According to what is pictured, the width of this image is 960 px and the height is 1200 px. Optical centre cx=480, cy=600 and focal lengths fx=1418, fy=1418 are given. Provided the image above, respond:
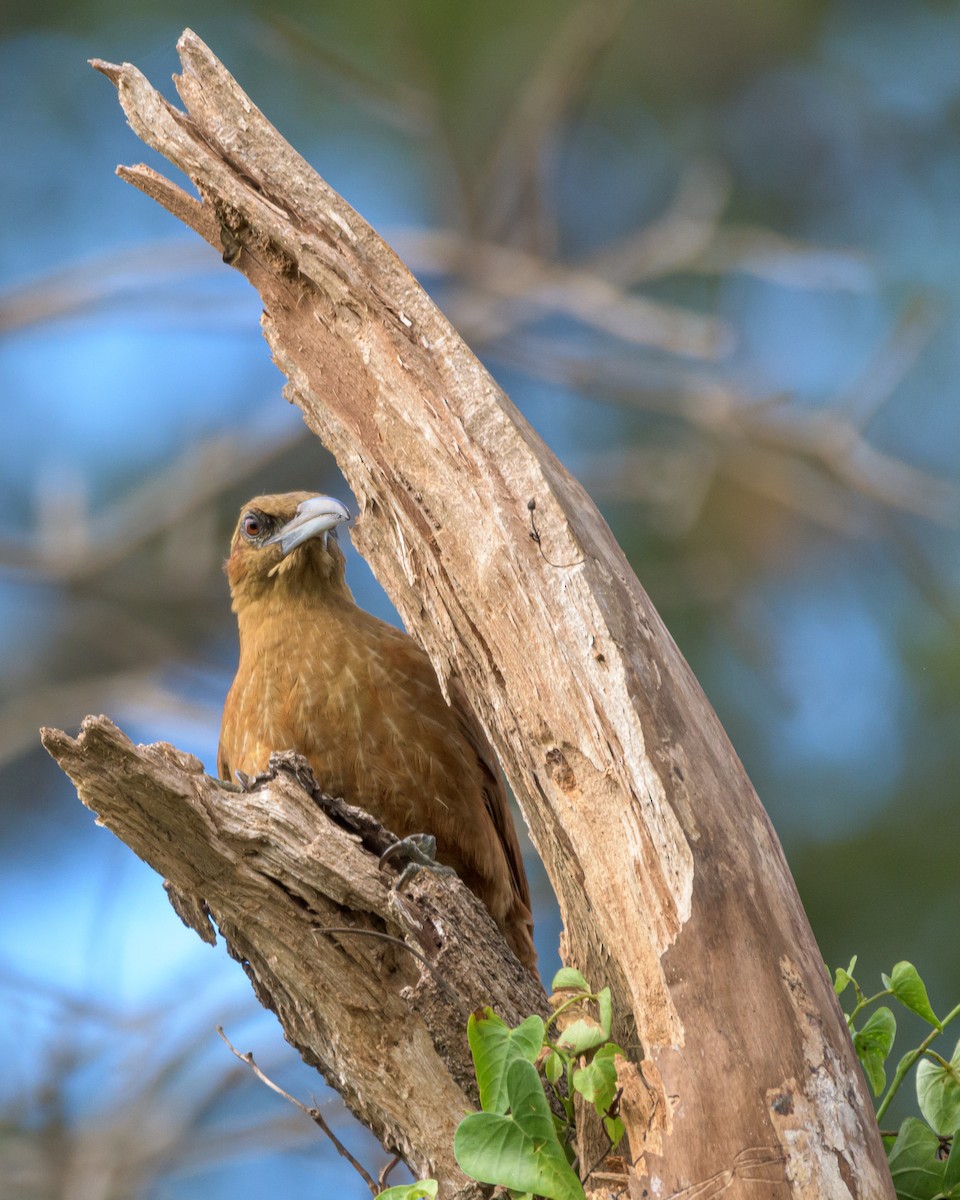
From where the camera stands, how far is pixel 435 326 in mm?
2723

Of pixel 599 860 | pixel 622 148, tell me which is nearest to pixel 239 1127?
pixel 599 860

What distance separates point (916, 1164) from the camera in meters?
2.49

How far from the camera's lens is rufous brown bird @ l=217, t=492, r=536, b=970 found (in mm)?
3355

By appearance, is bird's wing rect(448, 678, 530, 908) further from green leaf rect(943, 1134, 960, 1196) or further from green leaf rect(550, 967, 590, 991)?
green leaf rect(943, 1134, 960, 1196)

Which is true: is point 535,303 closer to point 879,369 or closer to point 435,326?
point 879,369

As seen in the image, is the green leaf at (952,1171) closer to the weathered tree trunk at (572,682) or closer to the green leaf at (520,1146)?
the weathered tree trunk at (572,682)

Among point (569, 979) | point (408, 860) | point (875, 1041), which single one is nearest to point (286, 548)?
point (408, 860)

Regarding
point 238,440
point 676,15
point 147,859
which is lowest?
point 147,859

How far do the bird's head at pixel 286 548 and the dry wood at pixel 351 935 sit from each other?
119cm

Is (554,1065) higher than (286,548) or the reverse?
the reverse

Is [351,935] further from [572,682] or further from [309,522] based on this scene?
[309,522]

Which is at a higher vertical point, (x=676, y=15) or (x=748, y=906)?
(x=676, y=15)

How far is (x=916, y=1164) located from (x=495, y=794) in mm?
1396

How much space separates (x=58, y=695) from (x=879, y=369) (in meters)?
4.36
